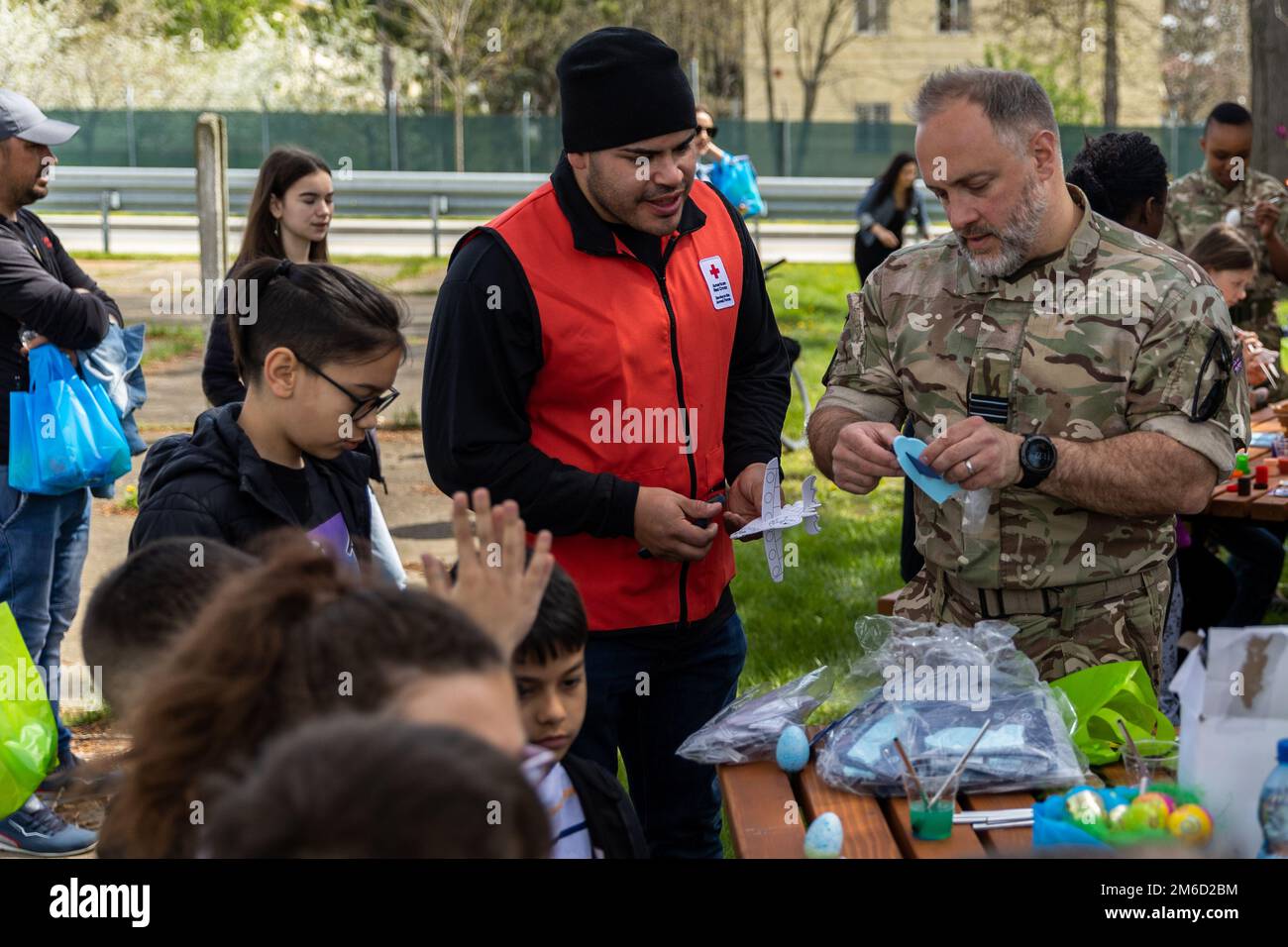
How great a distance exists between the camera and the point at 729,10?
126 ft

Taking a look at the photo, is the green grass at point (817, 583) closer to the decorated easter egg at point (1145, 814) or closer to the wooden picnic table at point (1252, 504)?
the wooden picnic table at point (1252, 504)

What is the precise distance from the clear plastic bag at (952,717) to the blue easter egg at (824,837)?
0.81 feet

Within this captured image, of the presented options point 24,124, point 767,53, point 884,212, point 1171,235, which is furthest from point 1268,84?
point 767,53

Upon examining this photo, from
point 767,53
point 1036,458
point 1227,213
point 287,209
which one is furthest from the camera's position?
point 767,53

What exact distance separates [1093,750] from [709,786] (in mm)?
1055

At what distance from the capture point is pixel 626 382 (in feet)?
10.6

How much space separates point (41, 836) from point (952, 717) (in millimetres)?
3008

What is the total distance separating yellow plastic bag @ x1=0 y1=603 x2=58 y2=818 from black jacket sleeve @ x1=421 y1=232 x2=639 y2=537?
1.09 m

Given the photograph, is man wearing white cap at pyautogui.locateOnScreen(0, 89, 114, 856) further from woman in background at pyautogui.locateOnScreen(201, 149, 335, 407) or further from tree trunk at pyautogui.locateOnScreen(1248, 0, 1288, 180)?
tree trunk at pyautogui.locateOnScreen(1248, 0, 1288, 180)

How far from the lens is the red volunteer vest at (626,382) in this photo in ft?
10.6

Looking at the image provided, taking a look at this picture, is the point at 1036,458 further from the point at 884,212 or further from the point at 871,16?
the point at 871,16

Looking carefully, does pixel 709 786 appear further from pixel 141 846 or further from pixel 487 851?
pixel 487 851

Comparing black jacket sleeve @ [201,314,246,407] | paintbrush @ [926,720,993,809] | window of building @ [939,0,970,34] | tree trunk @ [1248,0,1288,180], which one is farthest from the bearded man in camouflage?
window of building @ [939,0,970,34]
